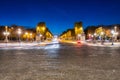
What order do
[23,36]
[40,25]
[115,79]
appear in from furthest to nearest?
[23,36]
[40,25]
[115,79]

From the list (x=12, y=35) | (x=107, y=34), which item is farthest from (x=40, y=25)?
(x=107, y=34)

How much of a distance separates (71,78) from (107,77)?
55.2 inches

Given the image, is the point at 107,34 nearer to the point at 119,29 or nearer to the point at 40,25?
the point at 119,29

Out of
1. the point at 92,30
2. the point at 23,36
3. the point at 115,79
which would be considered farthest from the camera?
the point at 92,30

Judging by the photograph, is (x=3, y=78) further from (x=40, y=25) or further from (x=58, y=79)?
(x=40, y=25)

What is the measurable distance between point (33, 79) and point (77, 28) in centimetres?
11874

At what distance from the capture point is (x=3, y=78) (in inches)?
395

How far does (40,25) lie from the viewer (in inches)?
4902

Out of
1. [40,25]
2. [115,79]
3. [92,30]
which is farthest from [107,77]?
[92,30]

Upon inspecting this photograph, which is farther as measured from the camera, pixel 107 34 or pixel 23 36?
pixel 23 36

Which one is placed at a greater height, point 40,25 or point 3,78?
point 40,25

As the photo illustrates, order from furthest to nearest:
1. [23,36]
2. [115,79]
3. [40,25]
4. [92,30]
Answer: [92,30], [23,36], [40,25], [115,79]

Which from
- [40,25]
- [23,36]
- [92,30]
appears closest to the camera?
[40,25]

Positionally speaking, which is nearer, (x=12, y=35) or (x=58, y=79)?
(x=58, y=79)
